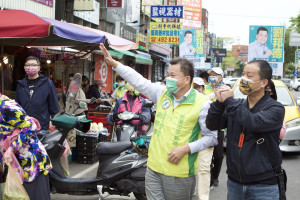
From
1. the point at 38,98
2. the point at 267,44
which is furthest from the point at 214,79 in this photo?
the point at 267,44

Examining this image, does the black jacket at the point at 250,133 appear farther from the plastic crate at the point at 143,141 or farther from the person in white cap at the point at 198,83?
the person in white cap at the point at 198,83

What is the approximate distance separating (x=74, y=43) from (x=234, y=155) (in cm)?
763

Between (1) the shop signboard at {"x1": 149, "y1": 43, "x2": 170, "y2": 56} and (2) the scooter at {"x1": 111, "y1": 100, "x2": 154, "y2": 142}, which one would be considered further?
(1) the shop signboard at {"x1": 149, "y1": 43, "x2": 170, "y2": 56}

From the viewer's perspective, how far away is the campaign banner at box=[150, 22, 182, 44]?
86.0 ft

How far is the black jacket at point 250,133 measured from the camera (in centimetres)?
290

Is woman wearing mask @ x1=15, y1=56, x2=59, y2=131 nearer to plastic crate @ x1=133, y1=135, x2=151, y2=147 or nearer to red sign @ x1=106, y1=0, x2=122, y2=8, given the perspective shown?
plastic crate @ x1=133, y1=135, x2=151, y2=147

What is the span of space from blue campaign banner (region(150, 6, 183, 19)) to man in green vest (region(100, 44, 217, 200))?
850 inches

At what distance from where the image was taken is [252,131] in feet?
9.71

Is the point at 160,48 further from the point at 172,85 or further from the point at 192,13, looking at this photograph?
the point at 172,85

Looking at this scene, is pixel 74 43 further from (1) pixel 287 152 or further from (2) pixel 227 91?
(2) pixel 227 91

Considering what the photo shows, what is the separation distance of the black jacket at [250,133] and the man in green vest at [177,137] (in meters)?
0.37

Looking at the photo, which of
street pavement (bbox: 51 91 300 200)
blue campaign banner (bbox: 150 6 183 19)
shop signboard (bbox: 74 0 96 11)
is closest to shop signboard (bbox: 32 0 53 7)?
shop signboard (bbox: 74 0 96 11)

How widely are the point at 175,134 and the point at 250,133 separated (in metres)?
0.68

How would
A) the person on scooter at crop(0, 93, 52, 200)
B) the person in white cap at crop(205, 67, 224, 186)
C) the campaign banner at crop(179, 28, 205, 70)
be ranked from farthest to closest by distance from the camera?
the campaign banner at crop(179, 28, 205, 70) < the person in white cap at crop(205, 67, 224, 186) < the person on scooter at crop(0, 93, 52, 200)
